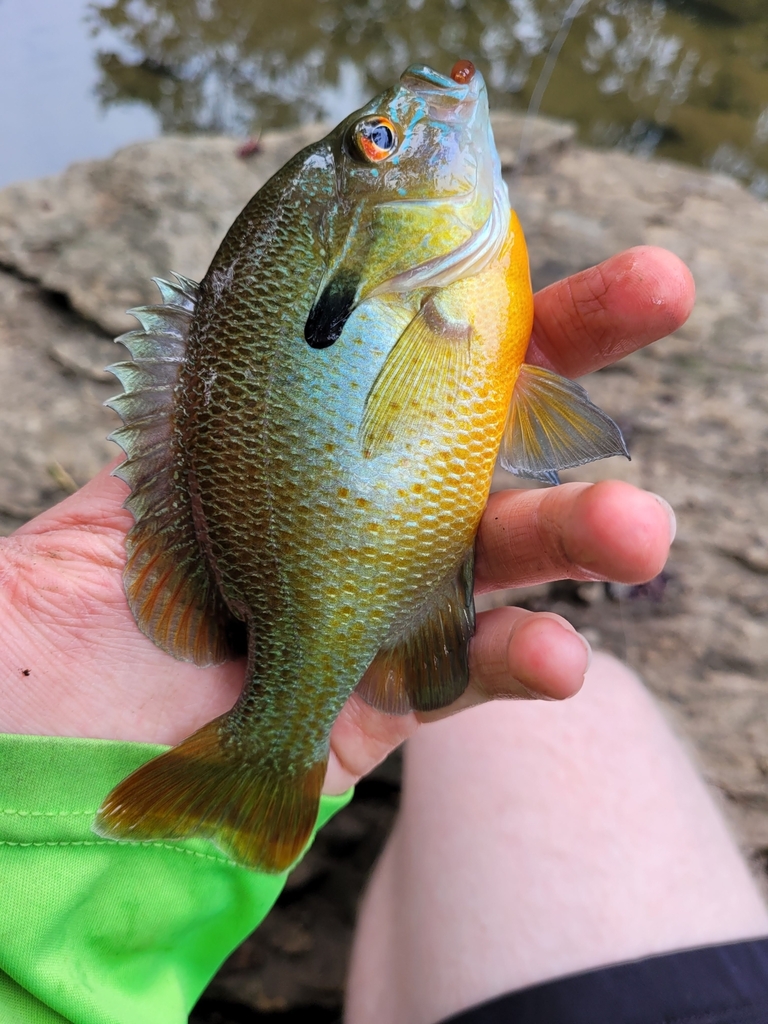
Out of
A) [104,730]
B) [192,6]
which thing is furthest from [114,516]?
[192,6]

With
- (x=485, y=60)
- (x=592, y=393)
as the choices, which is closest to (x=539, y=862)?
(x=592, y=393)

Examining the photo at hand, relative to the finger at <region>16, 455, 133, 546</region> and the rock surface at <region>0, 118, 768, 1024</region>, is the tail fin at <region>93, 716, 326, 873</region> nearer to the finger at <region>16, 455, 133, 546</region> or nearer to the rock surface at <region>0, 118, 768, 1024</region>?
the finger at <region>16, 455, 133, 546</region>

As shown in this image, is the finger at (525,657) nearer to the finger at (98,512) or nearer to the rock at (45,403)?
the finger at (98,512)

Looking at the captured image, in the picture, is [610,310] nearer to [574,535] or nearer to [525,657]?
[574,535]

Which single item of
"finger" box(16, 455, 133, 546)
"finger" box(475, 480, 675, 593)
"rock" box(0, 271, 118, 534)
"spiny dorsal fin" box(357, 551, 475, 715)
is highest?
"finger" box(475, 480, 675, 593)

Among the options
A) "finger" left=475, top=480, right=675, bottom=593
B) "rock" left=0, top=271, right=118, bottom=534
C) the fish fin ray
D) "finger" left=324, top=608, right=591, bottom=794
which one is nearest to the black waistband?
"finger" left=324, top=608, right=591, bottom=794

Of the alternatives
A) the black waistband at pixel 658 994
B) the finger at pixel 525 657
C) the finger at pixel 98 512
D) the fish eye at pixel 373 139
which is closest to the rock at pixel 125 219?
the finger at pixel 98 512

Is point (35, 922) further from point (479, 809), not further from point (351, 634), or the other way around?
point (479, 809)
